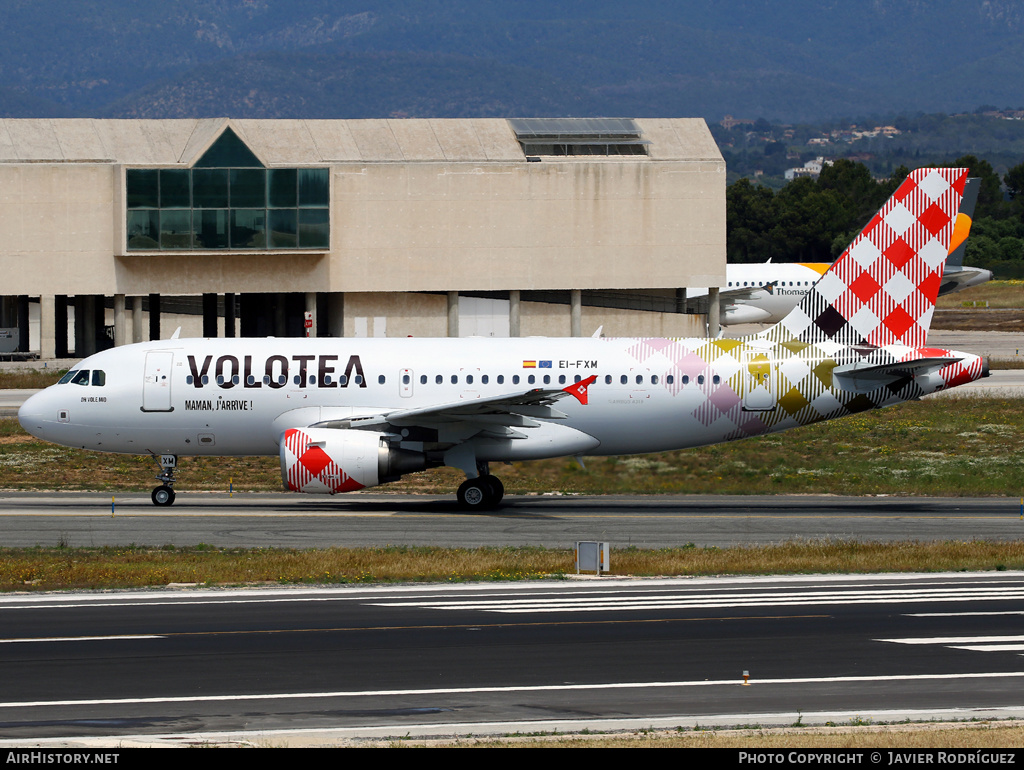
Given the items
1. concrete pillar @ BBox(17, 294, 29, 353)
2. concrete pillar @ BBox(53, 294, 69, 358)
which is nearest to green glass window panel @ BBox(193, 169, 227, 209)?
concrete pillar @ BBox(53, 294, 69, 358)

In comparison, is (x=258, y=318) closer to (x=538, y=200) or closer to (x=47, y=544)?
(x=538, y=200)

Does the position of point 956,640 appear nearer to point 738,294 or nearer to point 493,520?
point 493,520

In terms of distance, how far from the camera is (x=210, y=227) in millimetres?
74750

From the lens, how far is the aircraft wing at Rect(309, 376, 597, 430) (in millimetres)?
33906

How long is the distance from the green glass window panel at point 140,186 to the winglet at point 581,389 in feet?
145

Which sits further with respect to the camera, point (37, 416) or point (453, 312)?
point (453, 312)

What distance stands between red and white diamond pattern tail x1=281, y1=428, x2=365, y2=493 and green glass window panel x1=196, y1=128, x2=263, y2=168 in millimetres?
43445

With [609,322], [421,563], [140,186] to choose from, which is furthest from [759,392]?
[609,322]

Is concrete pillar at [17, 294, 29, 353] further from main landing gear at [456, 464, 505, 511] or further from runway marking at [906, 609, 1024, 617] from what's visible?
runway marking at [906, 609, 1024, 617]

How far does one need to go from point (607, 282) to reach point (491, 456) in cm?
4594

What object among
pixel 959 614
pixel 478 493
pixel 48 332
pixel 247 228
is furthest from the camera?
pixel 48 332

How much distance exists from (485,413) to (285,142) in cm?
4617

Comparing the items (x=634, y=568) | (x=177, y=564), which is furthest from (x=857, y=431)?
(x=177, y=564)
